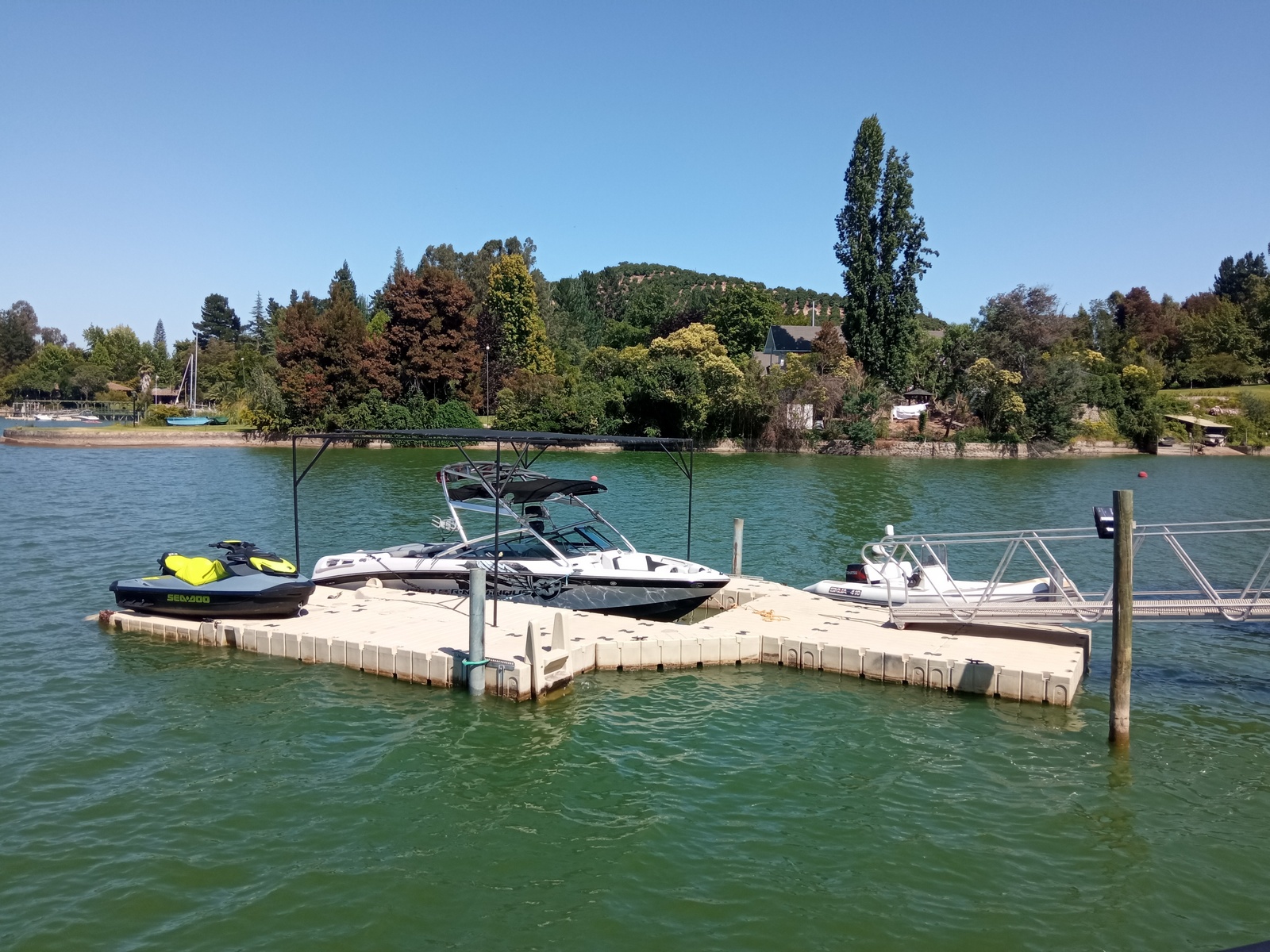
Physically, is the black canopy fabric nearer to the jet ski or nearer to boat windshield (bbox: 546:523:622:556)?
boat windshield (bbox: 546:523:622:556)

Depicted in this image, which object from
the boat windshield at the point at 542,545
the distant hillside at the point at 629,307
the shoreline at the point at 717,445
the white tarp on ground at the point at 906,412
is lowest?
the boat windshield at the point at 542,545

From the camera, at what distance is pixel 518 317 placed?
82.3m

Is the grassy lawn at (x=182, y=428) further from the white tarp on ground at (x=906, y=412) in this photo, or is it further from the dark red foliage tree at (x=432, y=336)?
the white tarp on ground at (x=906, y=412)

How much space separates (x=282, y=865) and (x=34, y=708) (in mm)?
6525

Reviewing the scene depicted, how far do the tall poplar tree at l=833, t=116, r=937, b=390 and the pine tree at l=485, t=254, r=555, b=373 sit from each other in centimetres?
2897

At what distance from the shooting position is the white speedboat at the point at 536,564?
16.3 m

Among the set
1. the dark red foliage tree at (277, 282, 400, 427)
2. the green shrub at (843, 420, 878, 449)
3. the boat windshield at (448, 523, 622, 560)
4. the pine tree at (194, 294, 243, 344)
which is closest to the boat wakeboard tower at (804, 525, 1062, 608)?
the boat windshield at (448, 523, 622, 560)

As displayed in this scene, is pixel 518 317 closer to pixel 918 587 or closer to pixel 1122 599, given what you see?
pixel 918 587

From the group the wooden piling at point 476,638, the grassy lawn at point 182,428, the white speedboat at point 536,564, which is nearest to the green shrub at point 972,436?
the white speedboat at point 536,564

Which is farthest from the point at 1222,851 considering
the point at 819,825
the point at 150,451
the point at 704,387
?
the point at 150,451

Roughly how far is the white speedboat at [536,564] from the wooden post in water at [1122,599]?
6844 millimetres

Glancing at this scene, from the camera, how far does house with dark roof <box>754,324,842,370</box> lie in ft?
301

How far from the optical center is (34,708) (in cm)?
1251

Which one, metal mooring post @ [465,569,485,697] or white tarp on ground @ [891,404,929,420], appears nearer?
metal mooring post @ [465,569,485,697]
